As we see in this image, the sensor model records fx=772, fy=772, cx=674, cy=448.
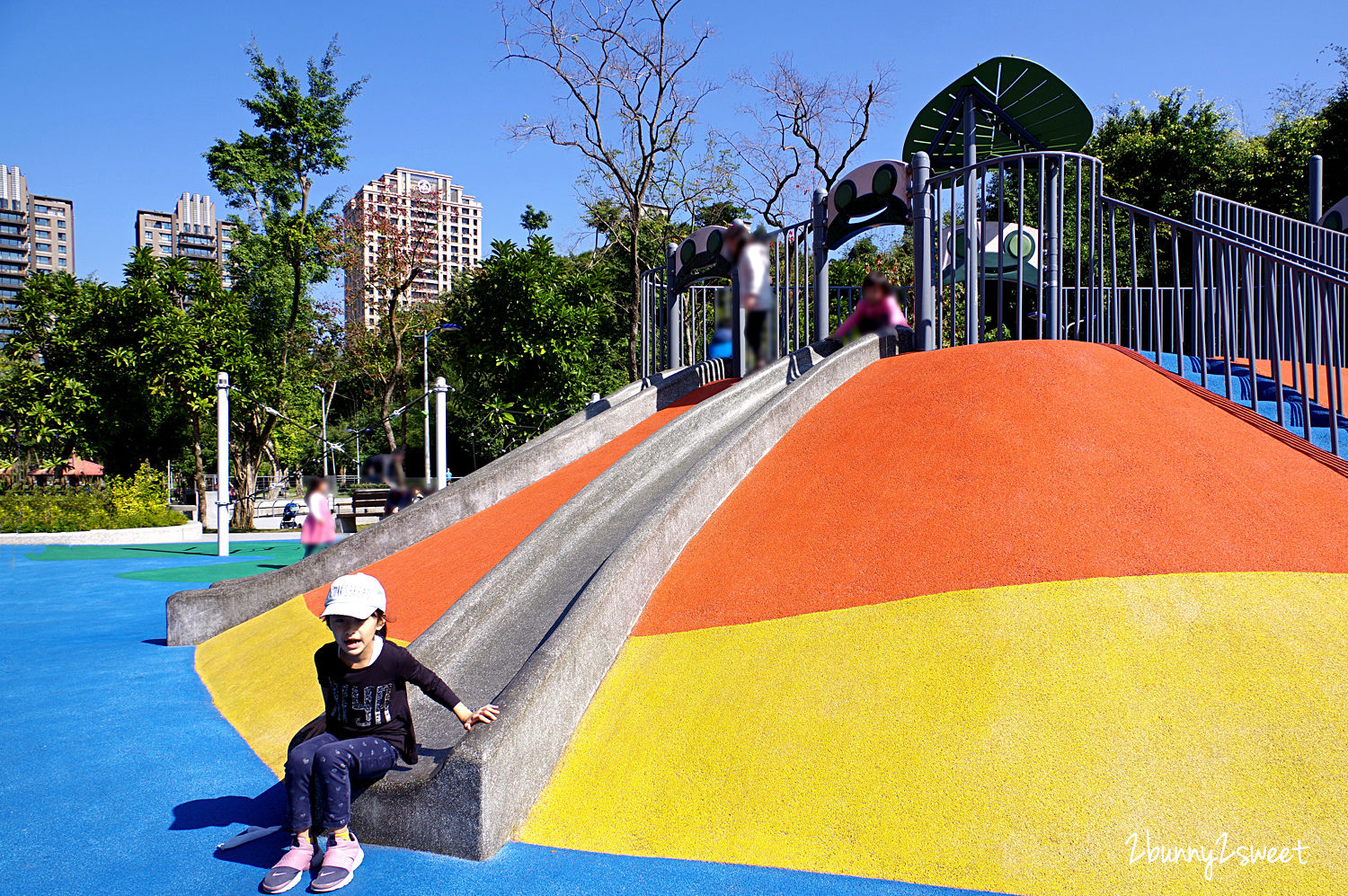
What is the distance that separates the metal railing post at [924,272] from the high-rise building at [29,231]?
177m

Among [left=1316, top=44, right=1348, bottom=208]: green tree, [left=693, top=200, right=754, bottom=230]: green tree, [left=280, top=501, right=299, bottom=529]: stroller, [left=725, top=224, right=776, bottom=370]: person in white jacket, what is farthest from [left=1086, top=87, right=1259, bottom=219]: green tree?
[left=280, top=501, right=299, bottom=529]: stroller

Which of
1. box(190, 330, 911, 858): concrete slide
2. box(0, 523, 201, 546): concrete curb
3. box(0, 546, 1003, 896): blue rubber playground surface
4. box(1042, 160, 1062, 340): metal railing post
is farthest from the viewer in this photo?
box(0, 523, 201, 546): concrete curb

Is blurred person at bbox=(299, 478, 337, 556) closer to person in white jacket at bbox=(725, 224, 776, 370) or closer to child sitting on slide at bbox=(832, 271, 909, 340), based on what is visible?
person in white jacket at bbox=(725, 224, 776, 370)

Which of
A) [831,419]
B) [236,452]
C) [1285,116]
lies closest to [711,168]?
[236,452]

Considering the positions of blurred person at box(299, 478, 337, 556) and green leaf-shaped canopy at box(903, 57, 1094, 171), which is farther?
green leaf-shaped canopy at box(903, 57, 1094, 171)

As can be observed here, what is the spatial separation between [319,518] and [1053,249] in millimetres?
9125

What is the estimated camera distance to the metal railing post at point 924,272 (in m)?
8.52

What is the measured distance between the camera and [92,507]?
24203mm

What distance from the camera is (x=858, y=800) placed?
3596 mm

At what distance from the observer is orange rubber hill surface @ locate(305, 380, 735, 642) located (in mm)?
6285

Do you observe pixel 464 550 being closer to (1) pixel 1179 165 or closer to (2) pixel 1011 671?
(2) pixel 1011 671

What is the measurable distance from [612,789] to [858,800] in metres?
1.24

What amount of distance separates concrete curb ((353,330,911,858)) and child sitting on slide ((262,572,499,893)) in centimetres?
20

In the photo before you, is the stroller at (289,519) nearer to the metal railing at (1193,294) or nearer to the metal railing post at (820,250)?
the metal railing post at (820,250)
